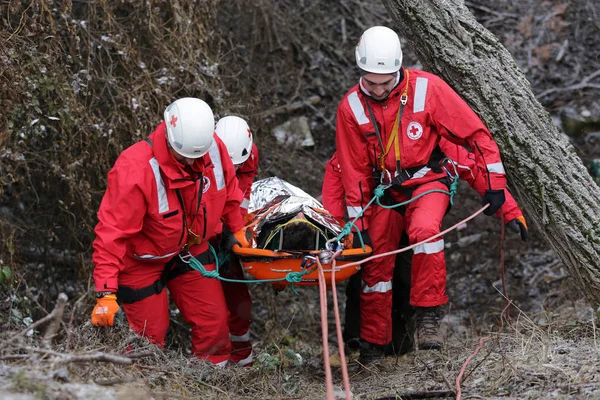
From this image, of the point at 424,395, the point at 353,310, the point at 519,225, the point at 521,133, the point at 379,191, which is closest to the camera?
the point at 424,395

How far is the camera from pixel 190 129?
4.14 m

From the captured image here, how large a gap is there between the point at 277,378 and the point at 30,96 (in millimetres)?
2663

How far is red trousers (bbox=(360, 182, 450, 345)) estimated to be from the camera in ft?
15.0

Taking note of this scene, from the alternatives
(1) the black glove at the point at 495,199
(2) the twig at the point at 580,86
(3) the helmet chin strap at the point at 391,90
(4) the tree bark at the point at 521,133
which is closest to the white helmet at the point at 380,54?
(3) the helmet chin strap at the point at 391,90

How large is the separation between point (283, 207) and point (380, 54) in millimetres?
1187

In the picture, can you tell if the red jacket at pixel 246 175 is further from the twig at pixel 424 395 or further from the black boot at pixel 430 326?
the twig at pixel 424 395

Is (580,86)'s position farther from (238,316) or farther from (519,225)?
(238,316)

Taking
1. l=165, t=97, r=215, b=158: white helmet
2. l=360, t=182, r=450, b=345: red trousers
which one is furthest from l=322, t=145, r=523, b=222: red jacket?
l=165, t=97, r=215, b=158: white helmet

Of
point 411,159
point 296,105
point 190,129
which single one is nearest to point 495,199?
point 411,159

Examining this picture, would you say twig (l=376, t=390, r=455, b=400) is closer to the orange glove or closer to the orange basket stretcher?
the orange basket stretcher

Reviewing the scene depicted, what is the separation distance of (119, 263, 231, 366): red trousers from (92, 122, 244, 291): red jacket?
0.25 metres

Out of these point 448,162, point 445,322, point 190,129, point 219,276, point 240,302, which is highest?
point 190,129

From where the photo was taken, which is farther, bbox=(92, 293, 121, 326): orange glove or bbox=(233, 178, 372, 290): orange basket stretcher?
bbox=(233, 178, 372, 290): orange basket stretcher

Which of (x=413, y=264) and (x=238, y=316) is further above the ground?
(x=413, y=264)
